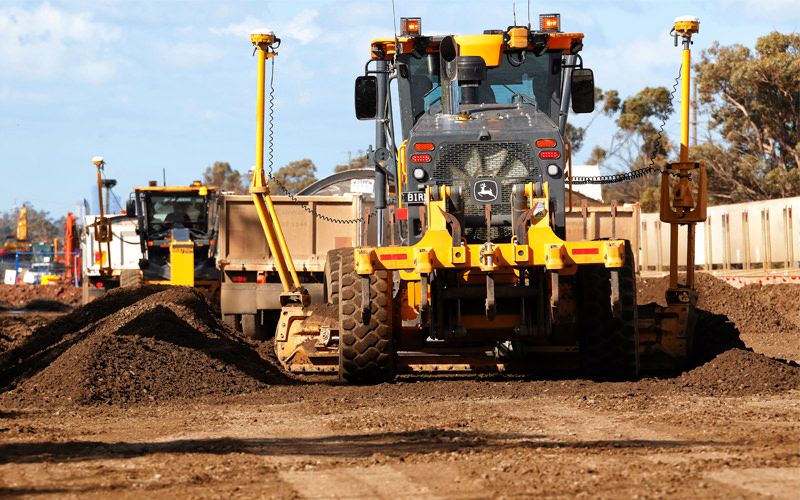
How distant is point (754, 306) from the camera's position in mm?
26203

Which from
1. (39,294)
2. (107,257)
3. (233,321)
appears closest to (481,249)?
(233,321)

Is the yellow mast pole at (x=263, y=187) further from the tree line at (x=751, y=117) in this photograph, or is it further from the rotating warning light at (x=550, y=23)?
the tree line at (x=751, y=117)

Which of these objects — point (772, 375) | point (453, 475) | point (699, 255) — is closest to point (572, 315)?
point (772, 375)

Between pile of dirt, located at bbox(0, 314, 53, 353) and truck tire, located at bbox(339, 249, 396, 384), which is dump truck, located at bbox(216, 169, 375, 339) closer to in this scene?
pile of dirt, located at bbox(0, 314, 53, 353)

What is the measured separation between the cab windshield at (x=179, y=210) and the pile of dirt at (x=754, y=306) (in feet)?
32.5

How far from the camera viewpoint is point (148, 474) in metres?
8.20

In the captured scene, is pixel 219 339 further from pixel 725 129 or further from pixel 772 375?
pixel 725 129

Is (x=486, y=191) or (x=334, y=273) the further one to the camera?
(x=334, y=273)

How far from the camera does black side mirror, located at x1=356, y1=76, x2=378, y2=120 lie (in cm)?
1431

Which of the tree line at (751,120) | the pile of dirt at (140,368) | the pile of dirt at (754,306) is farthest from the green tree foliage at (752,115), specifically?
the pile of dirt at (140,368)

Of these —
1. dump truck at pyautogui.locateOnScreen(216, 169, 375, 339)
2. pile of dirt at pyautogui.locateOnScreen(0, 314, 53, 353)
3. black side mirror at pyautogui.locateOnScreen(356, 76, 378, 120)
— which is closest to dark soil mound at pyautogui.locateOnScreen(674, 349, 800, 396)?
black side mirror at pyautogui.locateOnScreen(356, 76, 378, 120)

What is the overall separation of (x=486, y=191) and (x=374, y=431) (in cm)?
393

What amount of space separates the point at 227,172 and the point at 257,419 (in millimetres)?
113176

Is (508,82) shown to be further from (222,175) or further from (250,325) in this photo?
(222,175)
